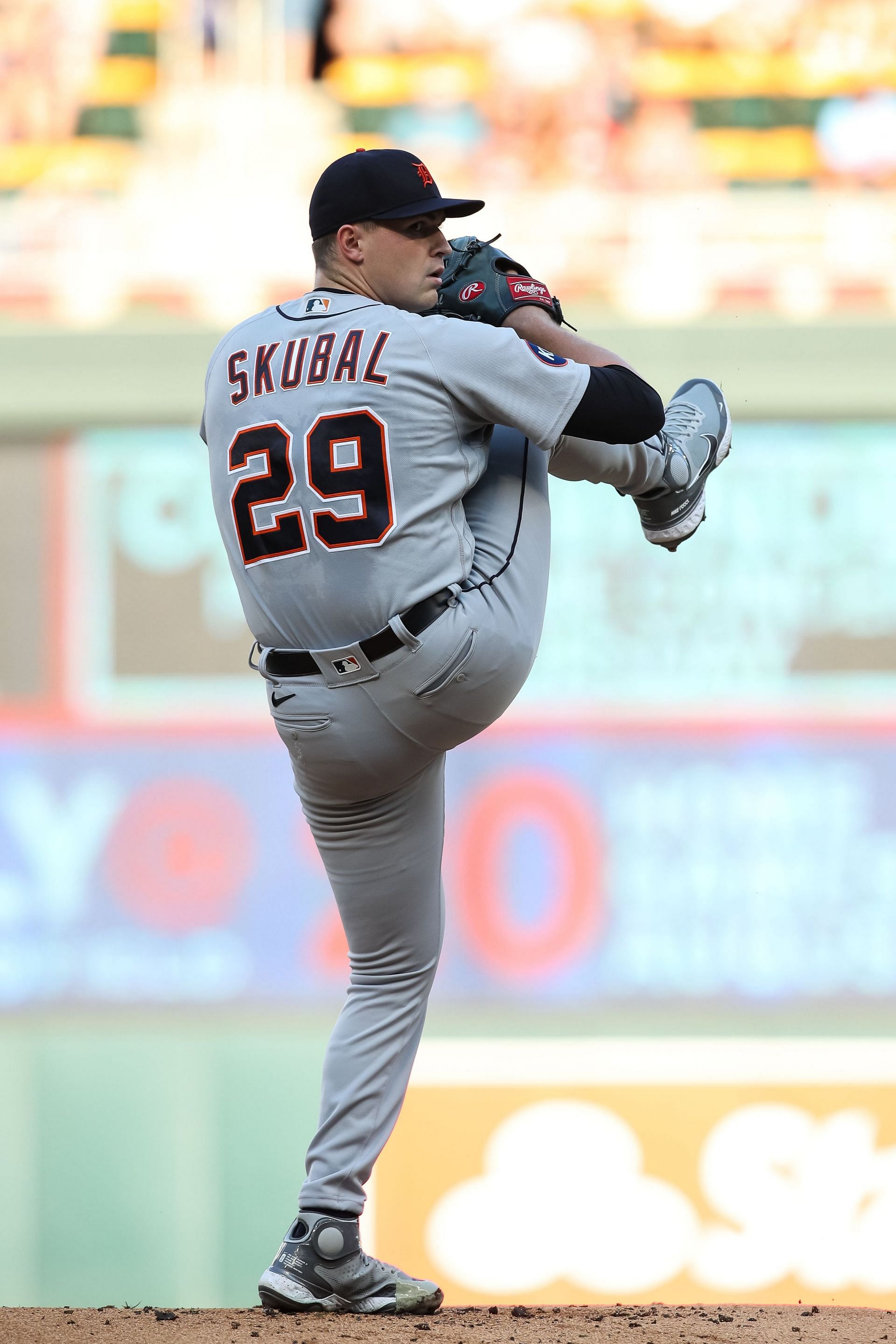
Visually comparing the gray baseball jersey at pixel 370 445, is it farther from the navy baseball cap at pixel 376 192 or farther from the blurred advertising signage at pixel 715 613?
the blurred advertising signage at pixel 715 613


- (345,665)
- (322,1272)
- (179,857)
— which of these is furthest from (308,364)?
(179,857)

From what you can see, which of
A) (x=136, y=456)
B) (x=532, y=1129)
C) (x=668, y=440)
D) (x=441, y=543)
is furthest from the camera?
(x=136, y=456)

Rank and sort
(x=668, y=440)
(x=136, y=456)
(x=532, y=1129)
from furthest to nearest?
(x=136, y=456), (x=532, y=1129), (x=668, y=440)

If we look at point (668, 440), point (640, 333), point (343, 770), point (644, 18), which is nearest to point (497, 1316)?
point (343, 770)

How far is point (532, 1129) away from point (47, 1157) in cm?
183

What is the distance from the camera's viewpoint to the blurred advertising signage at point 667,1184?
18.3 ft

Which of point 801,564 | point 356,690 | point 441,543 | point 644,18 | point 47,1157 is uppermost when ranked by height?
point 644,18

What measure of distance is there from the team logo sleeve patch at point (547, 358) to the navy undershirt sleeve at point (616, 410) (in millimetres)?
36

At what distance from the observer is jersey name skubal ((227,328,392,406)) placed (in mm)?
1756

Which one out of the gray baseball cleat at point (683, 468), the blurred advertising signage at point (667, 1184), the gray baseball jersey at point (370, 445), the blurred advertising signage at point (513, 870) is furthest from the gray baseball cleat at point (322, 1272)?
the blurred advertising signage at point (513, 870)

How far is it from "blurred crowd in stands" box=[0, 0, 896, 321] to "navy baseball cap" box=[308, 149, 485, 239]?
13.9ft

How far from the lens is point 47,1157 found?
19.6 feet

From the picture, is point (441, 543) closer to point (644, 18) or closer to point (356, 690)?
point (356, 690)

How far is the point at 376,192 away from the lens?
1802 mm
